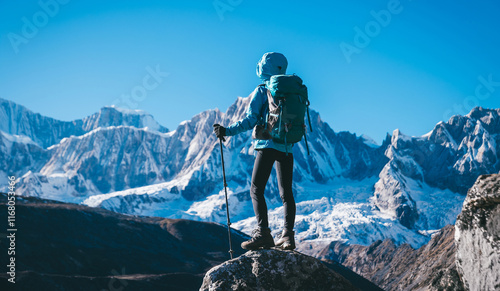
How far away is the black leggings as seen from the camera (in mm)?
11680

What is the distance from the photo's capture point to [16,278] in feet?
452

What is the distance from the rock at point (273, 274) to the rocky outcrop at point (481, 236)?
3174 mm

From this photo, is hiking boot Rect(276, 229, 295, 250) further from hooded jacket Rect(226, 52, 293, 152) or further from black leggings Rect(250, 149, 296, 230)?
hooded jacket Rect(226, 52, 293, 152)

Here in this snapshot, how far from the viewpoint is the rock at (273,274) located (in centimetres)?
1002

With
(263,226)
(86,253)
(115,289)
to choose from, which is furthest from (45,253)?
(263,226)

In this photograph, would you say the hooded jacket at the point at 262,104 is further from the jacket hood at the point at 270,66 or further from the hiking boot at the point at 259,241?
the hiking boot at the point at 259,241

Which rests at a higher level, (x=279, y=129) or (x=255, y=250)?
(x=279, y=129)

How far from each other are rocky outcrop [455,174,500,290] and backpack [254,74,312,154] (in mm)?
4422

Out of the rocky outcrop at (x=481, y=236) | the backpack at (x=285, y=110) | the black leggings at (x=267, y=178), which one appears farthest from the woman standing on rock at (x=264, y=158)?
the rocky outcrop at (x=481, y=236)

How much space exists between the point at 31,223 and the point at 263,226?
206580 millimetres

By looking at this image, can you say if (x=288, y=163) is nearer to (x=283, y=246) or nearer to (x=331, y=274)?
(x=283, y=246)

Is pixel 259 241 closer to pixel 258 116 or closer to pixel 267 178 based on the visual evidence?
pixel 267 178

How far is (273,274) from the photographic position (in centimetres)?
1021

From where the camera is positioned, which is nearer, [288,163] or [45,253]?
[288,163]
